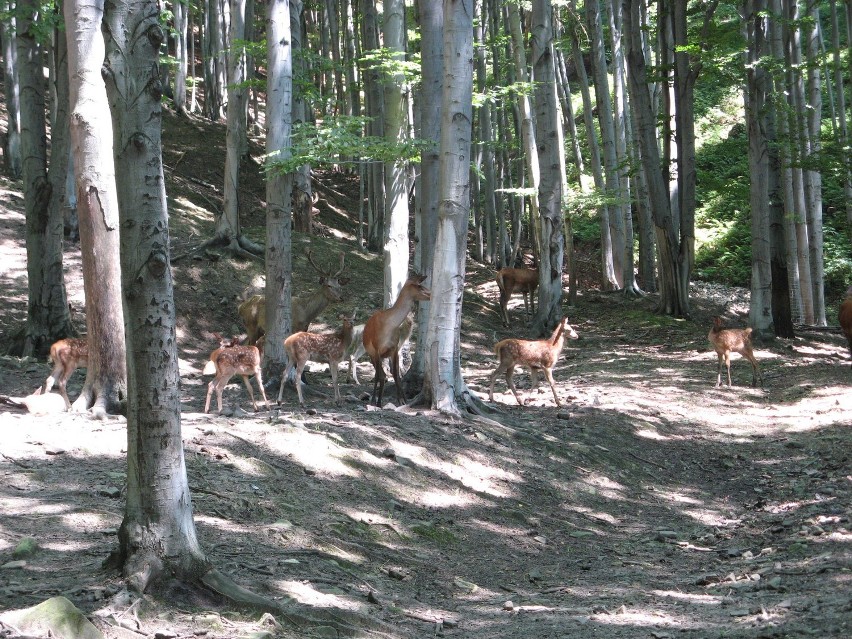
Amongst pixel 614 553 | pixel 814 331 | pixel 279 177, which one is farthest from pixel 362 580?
pixel 814 331

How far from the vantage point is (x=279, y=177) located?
12.3 metres

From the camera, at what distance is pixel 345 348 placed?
12.2 m

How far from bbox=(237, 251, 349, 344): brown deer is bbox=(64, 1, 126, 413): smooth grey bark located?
5235 millimetres

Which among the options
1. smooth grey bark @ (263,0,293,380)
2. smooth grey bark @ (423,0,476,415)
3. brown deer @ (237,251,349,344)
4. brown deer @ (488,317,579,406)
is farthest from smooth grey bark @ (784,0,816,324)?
smooth grey bark @ (423,0,476,415)

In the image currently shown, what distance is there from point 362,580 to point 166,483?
166 centimetres

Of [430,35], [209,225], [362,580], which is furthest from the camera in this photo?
[209,225]

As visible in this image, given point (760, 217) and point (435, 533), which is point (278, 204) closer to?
point (435, 533)

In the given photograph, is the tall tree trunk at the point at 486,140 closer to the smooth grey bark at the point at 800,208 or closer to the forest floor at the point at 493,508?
the smooth grey bark at the point at 800,208

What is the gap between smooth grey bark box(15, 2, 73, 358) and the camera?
1302cm

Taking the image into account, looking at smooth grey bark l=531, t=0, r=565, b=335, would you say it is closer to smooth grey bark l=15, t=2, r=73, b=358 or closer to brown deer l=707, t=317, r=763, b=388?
brown deer l=707, t=317, r=763, b=388

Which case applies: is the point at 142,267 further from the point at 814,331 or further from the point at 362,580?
the point at 814,331

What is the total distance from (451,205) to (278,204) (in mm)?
3388

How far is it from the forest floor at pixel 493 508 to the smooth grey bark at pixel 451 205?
0.58m

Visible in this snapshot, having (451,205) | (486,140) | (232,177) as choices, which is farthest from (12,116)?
(451,205)
